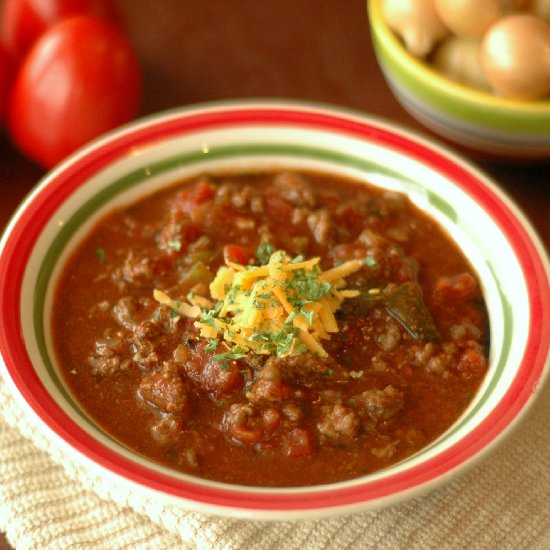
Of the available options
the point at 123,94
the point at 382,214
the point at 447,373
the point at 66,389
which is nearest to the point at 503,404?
the point at 447,373

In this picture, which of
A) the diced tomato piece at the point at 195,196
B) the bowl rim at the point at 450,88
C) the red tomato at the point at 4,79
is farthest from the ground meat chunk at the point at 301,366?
the red tomato at the point at 4,79

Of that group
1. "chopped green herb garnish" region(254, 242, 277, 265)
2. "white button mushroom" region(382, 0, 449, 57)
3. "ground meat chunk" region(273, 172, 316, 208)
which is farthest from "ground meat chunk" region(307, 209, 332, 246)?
"white button mushroom" region(382, 0, 449, 57)

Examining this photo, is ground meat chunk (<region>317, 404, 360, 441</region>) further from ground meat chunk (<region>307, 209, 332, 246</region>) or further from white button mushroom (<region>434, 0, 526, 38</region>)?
white button mushroom (<region>434, 0, 526, 38</region>)

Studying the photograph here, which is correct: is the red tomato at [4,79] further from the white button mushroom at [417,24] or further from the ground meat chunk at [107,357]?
the white button mushroom at [417,24]

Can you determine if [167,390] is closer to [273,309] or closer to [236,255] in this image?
[273,309]

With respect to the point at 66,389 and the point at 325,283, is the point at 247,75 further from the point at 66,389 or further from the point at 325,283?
the point at 66,389

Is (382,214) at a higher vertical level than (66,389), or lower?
lower
